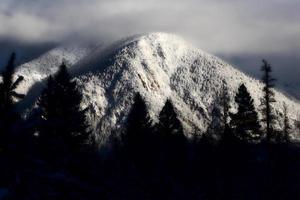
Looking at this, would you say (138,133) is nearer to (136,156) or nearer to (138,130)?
(138,130)

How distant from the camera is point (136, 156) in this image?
5212 cm

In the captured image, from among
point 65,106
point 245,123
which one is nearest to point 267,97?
point 245,123

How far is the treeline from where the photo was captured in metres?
15.1

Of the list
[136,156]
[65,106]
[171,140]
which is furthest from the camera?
[171,140]

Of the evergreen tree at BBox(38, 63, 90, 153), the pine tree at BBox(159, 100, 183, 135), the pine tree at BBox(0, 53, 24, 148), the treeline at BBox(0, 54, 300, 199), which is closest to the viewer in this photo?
the treeline at BBox(0, 54, 300, 199)

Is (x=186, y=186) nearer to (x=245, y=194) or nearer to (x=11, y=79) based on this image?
(x=245, y=194)

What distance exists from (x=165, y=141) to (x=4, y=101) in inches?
1335

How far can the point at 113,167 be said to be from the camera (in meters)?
77.6

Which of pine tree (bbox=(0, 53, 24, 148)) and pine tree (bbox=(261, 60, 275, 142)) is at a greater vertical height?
pine tree (bbox=(261, 60, 275, 142))

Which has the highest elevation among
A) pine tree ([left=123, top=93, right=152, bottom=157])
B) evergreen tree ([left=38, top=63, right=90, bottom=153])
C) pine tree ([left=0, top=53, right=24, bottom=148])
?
pine tree ([left=123, top=93, right=152, bottom=157])

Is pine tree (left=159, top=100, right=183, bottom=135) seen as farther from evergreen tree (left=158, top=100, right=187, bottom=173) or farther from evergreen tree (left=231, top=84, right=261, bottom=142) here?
evergreen tree (left=231, top=84, right=261, bottom=142)

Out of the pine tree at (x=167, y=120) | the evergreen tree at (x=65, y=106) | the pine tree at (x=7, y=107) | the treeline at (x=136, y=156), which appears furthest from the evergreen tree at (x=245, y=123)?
the pine tree at (x=7, y=107)

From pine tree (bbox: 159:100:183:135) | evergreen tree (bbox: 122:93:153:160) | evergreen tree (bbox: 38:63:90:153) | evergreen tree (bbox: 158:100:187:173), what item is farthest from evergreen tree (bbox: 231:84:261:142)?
evergreen tree (bbox: 38:63:90:153)

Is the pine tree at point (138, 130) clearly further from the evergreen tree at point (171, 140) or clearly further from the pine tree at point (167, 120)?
the evergreen tree at point (171, 140)
